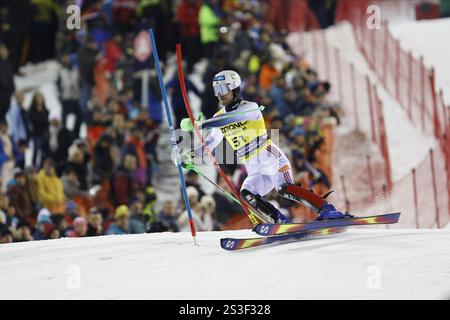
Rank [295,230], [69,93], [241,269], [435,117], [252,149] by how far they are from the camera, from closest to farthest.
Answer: [241,269] → [252,149] → [295,230] → [69,93] → [435,117]

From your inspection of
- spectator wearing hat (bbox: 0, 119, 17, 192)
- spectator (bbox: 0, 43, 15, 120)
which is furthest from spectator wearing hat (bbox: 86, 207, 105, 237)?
spectator (bbox: 0, 43, 15, 120)

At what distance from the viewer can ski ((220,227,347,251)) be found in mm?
8680

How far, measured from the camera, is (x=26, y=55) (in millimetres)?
17484

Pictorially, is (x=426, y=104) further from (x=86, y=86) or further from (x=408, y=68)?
(x=86, y=86)

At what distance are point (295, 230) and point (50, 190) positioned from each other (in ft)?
14.6

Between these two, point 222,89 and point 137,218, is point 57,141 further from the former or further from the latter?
point 222,89

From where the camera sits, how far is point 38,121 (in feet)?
46.4

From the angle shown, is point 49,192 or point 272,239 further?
point 49,192

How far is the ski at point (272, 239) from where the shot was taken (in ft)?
28.5

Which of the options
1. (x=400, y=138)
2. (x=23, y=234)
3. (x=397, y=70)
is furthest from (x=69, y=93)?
(x=397, y=70)

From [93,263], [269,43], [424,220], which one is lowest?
[424,220]

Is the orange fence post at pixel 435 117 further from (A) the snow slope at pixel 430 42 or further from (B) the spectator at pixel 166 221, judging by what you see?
(B) the spectator at pixel 166 221
